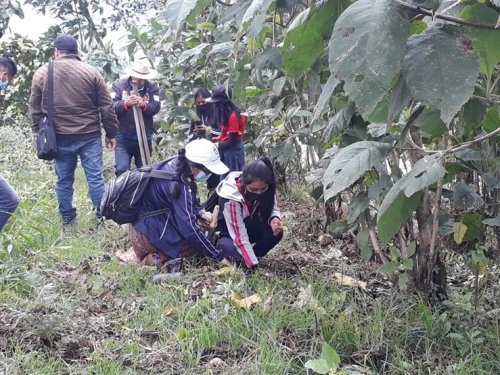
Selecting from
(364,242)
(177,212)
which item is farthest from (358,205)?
(177,212)

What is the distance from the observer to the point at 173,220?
15.4ft

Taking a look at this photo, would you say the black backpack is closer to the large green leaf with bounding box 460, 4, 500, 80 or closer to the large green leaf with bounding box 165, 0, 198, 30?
the large green leaf with bounding box 165, 0, 198, 30

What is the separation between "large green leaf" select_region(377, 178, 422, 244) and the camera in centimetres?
181

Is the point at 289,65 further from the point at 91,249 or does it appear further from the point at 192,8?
the point at 91,249

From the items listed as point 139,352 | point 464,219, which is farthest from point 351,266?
point 139,352

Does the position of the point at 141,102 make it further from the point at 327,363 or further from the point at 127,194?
the point at 327,363

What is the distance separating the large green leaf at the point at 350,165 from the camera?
183cm

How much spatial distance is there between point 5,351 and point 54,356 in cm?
22

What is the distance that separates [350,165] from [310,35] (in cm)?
47

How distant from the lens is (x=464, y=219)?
3.22m

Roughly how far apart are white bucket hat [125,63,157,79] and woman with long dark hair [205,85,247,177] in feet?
1.91

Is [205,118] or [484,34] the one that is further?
[205,118]

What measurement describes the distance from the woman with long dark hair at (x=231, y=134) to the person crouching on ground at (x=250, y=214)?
5.65ft

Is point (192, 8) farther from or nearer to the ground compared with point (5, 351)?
farther from the ground
